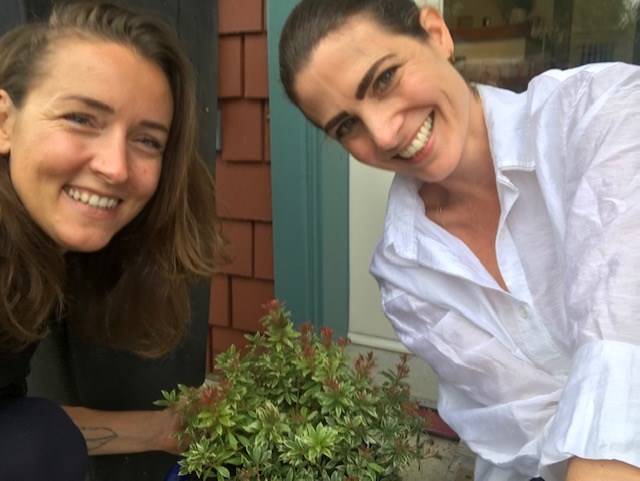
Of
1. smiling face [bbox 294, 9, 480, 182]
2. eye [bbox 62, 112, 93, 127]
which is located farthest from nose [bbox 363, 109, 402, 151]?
eye [bbox 62, 112, 93, 127]

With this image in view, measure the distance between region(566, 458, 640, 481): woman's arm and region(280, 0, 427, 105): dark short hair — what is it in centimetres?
94

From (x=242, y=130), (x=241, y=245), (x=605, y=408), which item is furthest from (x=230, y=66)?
(x=605, y=408)

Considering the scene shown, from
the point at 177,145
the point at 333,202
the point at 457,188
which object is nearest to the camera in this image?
the point at 177,145

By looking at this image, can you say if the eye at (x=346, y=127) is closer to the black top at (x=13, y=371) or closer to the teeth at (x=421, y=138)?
the teeth at (x=421, y=138)

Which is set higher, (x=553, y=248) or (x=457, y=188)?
(x=457, y=188)

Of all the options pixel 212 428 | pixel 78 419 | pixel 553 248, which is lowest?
pixel 78 419

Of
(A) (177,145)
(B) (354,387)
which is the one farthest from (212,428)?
(A) (177,145)

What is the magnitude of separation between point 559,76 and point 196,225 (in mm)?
948

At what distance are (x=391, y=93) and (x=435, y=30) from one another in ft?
0.79

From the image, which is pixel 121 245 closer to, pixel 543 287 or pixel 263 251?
pixel 263 251

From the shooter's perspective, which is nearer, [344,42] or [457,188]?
[344,42]

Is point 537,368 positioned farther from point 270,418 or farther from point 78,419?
point 78,419

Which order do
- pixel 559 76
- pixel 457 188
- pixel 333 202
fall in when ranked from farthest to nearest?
pixel 333 202, pixel 457 188, pixel 559 76

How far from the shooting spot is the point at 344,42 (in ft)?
4.25
